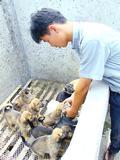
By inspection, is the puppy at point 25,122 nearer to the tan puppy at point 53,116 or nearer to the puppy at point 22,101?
the tan puppy at point 53,116

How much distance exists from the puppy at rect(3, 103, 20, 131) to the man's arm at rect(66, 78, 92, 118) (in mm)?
686

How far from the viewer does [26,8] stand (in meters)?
2.81

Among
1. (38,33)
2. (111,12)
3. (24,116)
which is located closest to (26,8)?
(111,12)

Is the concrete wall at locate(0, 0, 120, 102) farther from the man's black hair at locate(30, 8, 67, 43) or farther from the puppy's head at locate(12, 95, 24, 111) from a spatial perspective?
the man's black hair at locate(30, 8, 67, 43)

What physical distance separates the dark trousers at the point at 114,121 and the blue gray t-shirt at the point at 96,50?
0.55 feet

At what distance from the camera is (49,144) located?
6.93 feet

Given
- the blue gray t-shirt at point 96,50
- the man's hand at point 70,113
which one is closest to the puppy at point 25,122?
the man's hand at point 70,113

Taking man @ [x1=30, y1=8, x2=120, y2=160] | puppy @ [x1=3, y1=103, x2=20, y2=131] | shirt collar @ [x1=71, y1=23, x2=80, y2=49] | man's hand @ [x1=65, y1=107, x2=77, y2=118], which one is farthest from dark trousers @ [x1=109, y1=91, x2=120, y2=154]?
puppy @ [x1=3, y1=103, x2=20, y2=131]

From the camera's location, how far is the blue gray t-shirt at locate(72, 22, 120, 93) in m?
1.63

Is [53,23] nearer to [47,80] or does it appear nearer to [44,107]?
[44,107]

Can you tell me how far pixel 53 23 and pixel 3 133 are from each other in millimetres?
1223

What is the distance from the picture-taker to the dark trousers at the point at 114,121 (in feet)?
6.21

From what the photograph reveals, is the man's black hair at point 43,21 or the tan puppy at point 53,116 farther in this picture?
the tan puppy at point 53,116

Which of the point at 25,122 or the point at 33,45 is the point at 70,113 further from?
the point at 33,45
